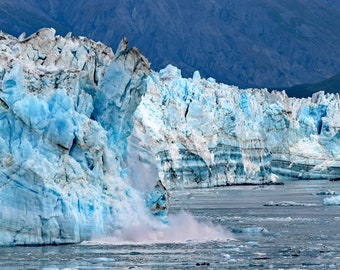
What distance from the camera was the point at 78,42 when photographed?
118 ft

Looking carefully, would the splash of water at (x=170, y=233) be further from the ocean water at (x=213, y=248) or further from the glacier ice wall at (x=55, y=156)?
the glacier ice wall at (x=55, y=156)

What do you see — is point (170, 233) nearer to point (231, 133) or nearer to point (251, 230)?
point (251, 230)

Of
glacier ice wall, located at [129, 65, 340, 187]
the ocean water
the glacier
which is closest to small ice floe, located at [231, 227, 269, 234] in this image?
the ocean water

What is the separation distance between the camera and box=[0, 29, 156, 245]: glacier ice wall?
26.0 m

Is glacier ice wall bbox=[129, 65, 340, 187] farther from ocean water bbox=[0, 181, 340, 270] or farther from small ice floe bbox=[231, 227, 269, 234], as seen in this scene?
small ice floe bbox=[231, 227, 269, 234]

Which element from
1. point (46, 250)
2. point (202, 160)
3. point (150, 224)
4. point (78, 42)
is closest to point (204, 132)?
point (202, 160)

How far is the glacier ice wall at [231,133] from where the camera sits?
69.2 metres

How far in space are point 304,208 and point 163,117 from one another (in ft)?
80.6

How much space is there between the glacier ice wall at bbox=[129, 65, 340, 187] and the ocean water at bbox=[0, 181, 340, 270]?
2166cm

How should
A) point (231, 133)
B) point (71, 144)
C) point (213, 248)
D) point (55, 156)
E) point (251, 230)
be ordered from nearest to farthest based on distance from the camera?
point (55, 156)
point (71, 144)
point (213, 248)
point (251, 230)
point (231, 133)

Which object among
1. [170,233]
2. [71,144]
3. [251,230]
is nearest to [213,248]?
[170,233]

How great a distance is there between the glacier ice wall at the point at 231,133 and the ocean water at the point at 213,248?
21664 mm

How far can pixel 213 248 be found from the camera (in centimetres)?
2783

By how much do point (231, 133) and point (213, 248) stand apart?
158ft
